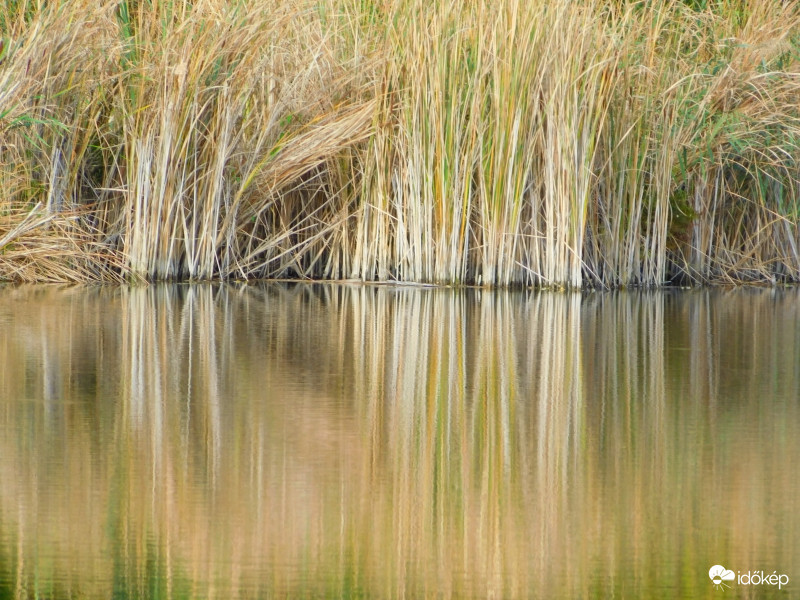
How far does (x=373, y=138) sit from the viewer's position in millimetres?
7770

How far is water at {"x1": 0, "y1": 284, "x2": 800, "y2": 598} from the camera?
2486 mm

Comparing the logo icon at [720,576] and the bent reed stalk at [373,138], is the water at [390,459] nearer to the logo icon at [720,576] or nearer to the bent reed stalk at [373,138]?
the logo icon at [720,576]

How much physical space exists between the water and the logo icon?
0.04 feet

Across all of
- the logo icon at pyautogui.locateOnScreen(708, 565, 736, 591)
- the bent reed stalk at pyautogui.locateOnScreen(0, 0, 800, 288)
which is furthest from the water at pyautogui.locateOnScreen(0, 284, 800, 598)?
the bent reed stalk at pyautogui.locateOnScreen(0, 0, 800, 288)

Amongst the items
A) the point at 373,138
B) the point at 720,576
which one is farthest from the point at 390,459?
the point at 373,138

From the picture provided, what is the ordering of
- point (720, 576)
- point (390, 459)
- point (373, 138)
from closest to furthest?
point (720, 576)
point (390, 459)
point (373, 138)

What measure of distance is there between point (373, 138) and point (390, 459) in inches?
185

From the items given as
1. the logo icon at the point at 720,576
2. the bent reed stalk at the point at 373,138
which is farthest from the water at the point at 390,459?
the bent reed stalk at the point at 373,138

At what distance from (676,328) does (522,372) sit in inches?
64.2

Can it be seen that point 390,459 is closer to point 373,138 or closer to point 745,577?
point 745,577

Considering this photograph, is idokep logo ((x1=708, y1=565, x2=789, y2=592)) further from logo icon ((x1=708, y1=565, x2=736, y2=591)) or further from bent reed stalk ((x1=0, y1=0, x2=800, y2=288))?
bent reed stalk ((x1=0, y1=0, x2=800, y2=288))

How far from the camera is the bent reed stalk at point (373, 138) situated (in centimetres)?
732

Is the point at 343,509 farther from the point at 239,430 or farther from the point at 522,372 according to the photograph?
the point at 522,372

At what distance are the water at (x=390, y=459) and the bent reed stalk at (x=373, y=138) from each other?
1.70 meters
